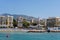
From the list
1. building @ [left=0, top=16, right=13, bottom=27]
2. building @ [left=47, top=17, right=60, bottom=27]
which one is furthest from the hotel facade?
building @ [left=47, top=17, right=60, bottom=27]

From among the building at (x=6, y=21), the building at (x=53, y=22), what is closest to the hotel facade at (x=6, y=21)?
the building at (x=6, y=21)

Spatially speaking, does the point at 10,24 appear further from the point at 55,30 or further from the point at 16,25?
the point at 55,30

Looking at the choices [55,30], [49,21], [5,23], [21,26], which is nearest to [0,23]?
[5,23]

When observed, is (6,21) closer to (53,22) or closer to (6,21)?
(6,21)

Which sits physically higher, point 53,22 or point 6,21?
point 6,21

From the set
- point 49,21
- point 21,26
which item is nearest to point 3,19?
point 21,26

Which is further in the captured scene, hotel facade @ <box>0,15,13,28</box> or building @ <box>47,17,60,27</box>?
hotel facade @ <box>0,15,13,28</box>

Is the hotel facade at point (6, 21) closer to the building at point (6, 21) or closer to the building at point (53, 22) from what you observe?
the building at point (6, 21)

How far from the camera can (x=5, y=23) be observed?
7506 centimetres

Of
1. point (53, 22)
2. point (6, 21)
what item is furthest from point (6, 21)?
point (53, 22)

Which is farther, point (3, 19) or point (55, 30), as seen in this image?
point (3, 19)

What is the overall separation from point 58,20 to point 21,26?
12613mm

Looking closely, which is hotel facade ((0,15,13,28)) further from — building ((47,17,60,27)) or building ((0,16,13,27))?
building ((47,17,60,27))

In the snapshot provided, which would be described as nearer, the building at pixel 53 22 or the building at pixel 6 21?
the building at pixel 53 22
